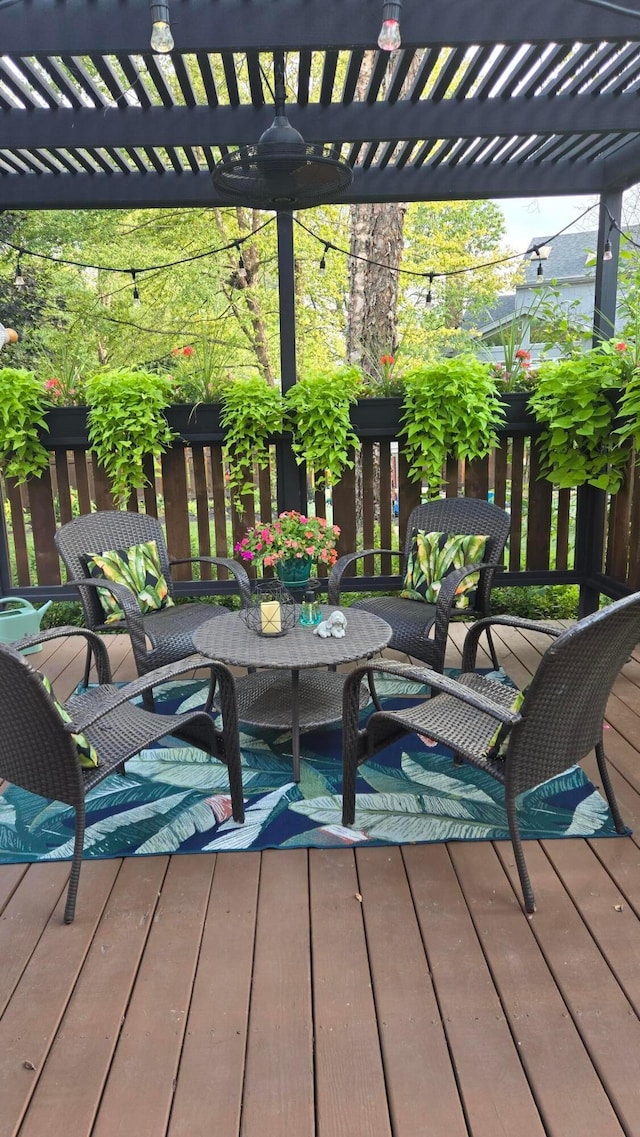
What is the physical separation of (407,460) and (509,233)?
930 cm

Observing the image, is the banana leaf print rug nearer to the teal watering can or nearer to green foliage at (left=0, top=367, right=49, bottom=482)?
the teal watering can

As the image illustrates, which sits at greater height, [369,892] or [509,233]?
[509,233]

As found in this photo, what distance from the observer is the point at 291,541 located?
3311 millimetres

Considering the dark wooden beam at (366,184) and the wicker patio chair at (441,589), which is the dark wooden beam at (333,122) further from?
the wicker patio chair at (441,589)

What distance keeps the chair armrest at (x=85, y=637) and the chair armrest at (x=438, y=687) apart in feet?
3.36

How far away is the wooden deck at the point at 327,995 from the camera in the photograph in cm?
148

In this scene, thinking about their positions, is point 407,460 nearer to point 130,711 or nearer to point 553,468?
point 553,468

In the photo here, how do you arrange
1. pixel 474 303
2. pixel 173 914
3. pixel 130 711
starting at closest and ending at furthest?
pixel 173 914 → pixel 130 711 → pixel 474 303

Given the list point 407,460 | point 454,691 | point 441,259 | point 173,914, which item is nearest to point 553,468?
point 407,460

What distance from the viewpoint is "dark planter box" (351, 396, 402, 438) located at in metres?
4.40

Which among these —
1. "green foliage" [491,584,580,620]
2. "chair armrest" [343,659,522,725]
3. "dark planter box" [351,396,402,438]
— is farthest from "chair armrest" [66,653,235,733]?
"green foliage" [491,584,580,620]

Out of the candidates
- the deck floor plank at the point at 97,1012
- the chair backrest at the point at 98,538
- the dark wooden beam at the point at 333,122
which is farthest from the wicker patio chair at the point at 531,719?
the dark wooden beam at the point at 333,122

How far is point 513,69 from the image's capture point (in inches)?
131

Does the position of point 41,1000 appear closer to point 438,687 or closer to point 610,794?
point 438,687
